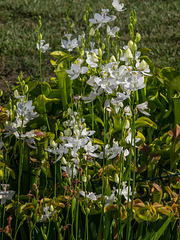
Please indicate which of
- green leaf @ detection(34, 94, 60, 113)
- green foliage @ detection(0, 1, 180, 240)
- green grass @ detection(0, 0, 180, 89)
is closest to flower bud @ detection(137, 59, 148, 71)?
green foliage @ detection(0, 1, 180, 240)

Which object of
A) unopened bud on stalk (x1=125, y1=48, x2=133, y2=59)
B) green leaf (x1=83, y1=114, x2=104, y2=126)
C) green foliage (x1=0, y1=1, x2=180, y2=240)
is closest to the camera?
unopened bud on stalk (x1=125, y1=48, x2=133, y2=59)

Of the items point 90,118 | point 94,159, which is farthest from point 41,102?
point 94,159

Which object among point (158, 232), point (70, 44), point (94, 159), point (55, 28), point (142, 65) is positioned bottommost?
point (158, 232)

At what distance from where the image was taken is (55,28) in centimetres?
550

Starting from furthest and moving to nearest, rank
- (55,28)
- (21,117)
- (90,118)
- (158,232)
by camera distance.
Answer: (55,28)
(90,118)
(158,232)
(21,117)

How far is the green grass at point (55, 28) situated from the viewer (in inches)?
185

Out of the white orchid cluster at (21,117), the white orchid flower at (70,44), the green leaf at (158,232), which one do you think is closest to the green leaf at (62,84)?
the white orchid flower at (70,44)

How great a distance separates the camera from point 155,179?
5.68 feet

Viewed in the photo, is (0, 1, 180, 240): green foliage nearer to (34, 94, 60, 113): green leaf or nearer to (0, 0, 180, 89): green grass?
(34, 94, 60, 113): green leaf

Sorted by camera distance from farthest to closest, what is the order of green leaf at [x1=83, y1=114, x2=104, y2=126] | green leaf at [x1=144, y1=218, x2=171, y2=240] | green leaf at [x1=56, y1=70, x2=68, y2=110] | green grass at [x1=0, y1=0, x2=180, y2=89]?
green grass at [x1=0, y1=0, x2=180, y2=89]
green leaf at [x1=56, y1=70, x2=68, y2=110]
green leaf at [x1=83, y1=114, x2=104, y2=126]
green leaf at [x1=144, y1=218, x2=171, y2=240]

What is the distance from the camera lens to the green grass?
4711 mm

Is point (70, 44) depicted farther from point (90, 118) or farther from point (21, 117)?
point (21, 117)

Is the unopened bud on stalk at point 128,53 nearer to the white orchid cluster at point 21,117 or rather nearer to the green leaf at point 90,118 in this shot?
the white orchid cluster at point 21,117

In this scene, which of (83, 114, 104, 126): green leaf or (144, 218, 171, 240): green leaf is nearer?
(144, 218, 171, 240): green leaf
